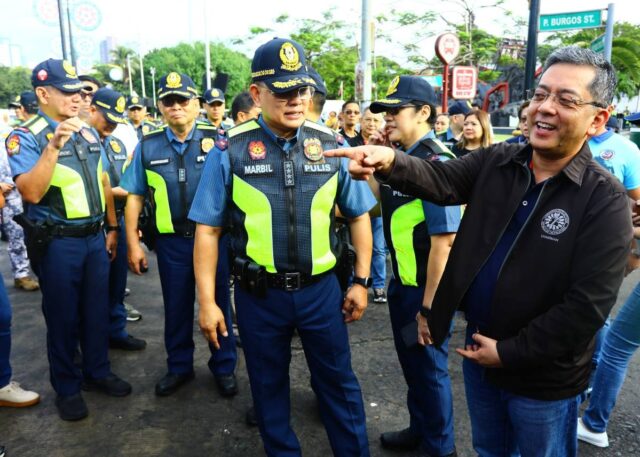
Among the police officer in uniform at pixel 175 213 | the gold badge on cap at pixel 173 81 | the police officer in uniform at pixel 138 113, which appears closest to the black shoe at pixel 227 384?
the police officer in uniform at pixel 175 213

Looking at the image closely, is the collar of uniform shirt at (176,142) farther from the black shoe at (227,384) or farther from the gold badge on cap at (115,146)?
the black shoe at (227,384)

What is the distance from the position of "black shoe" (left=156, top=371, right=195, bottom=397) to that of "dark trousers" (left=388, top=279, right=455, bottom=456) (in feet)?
5.64

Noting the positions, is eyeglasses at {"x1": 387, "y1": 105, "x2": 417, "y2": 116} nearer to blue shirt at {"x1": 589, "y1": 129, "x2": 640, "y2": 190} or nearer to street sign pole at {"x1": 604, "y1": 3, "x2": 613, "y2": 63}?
blue shirt at {"x1": 589, "y1": 129, "x2": 640, "y2": 190}

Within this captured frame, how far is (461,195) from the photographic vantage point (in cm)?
188

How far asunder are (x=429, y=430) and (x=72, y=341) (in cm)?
232

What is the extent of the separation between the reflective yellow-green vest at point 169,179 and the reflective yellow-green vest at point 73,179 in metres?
0.35

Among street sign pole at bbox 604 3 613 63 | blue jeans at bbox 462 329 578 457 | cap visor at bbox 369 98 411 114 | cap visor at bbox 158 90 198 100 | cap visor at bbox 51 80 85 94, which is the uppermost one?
street sign pole at bbox 604 3 613 63

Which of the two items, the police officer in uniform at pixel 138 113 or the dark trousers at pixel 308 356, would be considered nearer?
the dark trousers at pixel 308 356

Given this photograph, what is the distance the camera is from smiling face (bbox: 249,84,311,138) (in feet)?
7.33

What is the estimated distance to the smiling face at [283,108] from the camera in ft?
7.33

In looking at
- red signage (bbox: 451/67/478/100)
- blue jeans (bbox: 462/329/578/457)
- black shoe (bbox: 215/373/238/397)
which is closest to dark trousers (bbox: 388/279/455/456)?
blue jeans (bbox: 462/329/578/457)

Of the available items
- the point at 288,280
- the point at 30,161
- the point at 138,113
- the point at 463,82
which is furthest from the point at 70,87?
the point at 463,82

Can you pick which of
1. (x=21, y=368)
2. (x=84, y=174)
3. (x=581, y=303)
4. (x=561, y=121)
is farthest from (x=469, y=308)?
(x=21, y=368)

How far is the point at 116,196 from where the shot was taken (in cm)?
425
